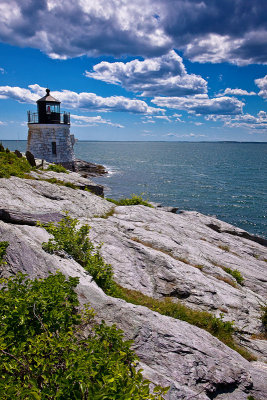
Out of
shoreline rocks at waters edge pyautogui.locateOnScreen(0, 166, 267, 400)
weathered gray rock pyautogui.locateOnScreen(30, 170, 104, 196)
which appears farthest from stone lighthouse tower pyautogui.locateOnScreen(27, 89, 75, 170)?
shoreline rocks at waters edge pyautogui.locateOnScreen(0, 166, 267, 400)

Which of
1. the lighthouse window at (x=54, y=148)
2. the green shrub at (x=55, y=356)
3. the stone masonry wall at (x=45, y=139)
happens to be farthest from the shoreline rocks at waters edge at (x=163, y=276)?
the lighthouse window at (x=54, y=148)

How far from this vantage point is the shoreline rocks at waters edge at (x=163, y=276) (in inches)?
242

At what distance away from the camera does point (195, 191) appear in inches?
2473

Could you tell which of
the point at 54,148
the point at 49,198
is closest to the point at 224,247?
the point at 49,198

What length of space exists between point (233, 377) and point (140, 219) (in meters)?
12.5

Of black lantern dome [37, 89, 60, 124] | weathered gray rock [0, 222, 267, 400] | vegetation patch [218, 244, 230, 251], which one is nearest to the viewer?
weathered gray rock [0, 222, 267, 400]

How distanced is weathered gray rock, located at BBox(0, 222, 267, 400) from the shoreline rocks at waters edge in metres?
0.02

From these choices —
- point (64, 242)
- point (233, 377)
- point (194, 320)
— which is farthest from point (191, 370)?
point (64, 242)

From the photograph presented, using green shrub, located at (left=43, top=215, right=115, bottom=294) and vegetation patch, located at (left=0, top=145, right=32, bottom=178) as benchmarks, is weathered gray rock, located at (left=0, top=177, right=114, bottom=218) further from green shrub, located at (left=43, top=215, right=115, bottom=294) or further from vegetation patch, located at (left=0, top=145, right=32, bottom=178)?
green shrub, located at (left=43, top=215, right=115, bottom=294)

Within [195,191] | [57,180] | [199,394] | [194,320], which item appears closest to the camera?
[199,394]

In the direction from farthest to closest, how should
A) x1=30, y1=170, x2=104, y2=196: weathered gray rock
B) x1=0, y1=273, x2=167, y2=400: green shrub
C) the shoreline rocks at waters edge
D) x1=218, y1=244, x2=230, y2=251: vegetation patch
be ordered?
x1=30, y1=170, x2=104, y2=196: weathered gray rock
x1=218, y1=244, x2=230, y2=251: vegetation patch
the shoreline rocks at waters edge
x1=0, y1=273, x2=167, y2=400: green shrub

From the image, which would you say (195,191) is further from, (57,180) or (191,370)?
(191,370)

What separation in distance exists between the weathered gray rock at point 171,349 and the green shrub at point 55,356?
3.10ft

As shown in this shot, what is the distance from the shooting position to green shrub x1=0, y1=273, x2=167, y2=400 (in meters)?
3.67
